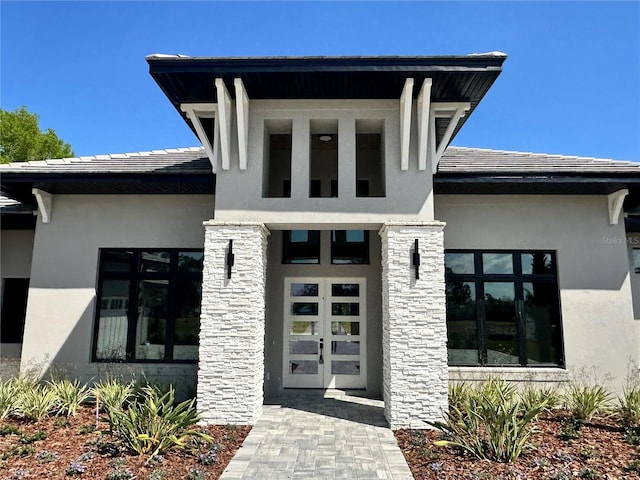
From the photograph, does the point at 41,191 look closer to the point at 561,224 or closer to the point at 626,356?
the point at 561,224

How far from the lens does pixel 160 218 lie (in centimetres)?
1002

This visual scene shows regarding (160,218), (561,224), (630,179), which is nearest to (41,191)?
(160,218)

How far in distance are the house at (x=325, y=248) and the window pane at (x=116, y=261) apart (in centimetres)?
5

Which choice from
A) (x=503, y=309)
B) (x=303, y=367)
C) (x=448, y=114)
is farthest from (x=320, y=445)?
(x=448, y=114)

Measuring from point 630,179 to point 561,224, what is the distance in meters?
1.64

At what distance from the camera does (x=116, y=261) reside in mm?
10008

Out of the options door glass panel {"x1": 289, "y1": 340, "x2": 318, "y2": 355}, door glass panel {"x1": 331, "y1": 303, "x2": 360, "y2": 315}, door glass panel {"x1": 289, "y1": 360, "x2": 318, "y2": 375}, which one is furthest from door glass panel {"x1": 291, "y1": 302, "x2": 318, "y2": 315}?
door glass panel {"x1": 289, "y1": 360, "x2": 318, "y2": 375}

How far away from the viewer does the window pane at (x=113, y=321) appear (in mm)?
9625

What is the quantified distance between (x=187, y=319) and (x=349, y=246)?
4.52 meters

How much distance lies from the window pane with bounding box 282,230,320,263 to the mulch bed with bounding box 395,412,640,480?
4878mm

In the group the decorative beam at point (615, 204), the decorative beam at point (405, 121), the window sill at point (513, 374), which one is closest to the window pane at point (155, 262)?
the decorative beam at point (405, 121)

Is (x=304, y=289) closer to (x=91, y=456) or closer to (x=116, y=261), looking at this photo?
(x=116, y=261)

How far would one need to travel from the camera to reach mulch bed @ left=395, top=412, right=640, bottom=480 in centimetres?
548

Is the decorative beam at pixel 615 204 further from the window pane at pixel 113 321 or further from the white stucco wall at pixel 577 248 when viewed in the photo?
the window pane at pixel 113 321
